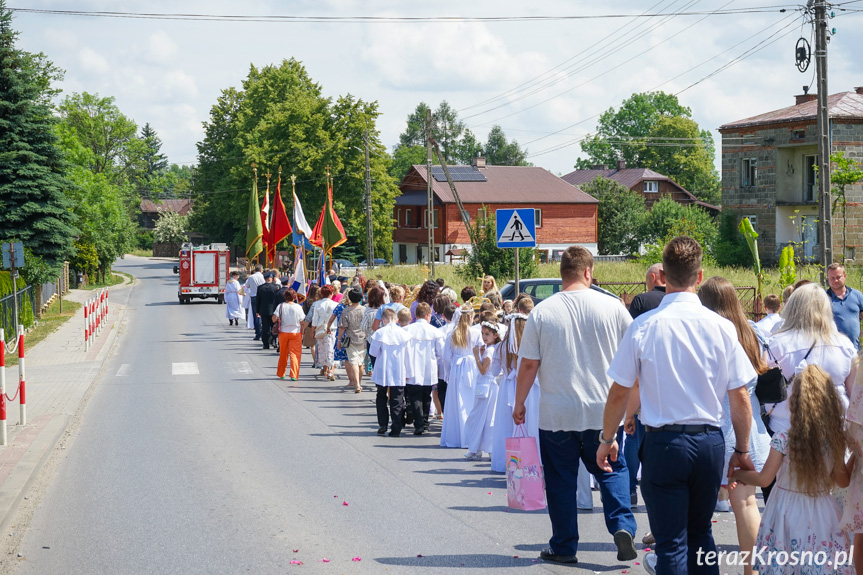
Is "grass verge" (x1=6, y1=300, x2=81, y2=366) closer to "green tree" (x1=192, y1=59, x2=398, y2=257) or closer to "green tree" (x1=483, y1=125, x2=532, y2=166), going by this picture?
"green tree" (x1=192, y1=59, x2=398, y2=257)

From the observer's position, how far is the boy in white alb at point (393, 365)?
11.4 metres

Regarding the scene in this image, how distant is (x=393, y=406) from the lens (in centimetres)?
1161

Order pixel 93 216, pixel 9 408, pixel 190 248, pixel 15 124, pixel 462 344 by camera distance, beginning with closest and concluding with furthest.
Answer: pixel 462 344, pixel 9 408, pixel 15 124, pixel 190 248, pixel 93 216

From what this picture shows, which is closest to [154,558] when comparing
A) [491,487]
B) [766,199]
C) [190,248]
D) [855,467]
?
[491,487]

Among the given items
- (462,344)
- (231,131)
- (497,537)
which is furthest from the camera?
(231,131)

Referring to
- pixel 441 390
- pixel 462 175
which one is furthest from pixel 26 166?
pixel 462 175

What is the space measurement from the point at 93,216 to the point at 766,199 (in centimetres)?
3914

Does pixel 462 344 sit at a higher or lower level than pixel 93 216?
lower

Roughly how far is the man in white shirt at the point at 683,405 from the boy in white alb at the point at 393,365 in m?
6.54

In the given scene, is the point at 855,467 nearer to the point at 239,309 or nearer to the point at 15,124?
the point at 239,309

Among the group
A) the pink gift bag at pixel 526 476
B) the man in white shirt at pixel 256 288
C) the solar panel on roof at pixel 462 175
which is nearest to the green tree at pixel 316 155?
the solar panel on roof at pixel 462 175

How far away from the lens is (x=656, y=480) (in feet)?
15.6

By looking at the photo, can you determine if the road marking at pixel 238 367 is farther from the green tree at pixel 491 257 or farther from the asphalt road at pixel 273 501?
the green tree at pixel 491 257

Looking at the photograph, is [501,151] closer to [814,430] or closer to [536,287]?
[536,287]
